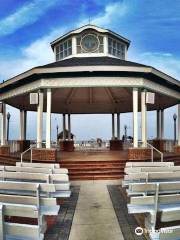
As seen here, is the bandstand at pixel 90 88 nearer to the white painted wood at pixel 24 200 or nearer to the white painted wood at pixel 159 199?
the white painted wood at pixel 159 199

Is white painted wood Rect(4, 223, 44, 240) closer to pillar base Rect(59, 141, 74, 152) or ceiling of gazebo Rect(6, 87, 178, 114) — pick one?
ceiling of gazebo Rect(6, 87, 178, 114)

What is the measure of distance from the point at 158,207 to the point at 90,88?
51.9ft

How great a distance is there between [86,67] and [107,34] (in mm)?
7074

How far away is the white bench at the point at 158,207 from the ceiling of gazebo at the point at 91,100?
1412 cm

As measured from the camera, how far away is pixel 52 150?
14.4m

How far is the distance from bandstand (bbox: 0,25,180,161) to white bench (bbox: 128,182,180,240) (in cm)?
857

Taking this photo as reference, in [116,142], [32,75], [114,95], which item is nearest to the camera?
[32,75]

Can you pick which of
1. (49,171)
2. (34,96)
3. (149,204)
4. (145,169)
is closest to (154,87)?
(34,96)

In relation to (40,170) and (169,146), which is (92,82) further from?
(169,146)

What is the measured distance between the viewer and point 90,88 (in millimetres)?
20891

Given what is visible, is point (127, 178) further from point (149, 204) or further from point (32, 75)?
point (32, 75)

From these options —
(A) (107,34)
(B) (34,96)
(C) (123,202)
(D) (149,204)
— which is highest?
(A) (107,34)

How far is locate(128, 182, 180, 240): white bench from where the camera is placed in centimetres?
470

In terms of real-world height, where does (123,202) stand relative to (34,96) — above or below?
below
